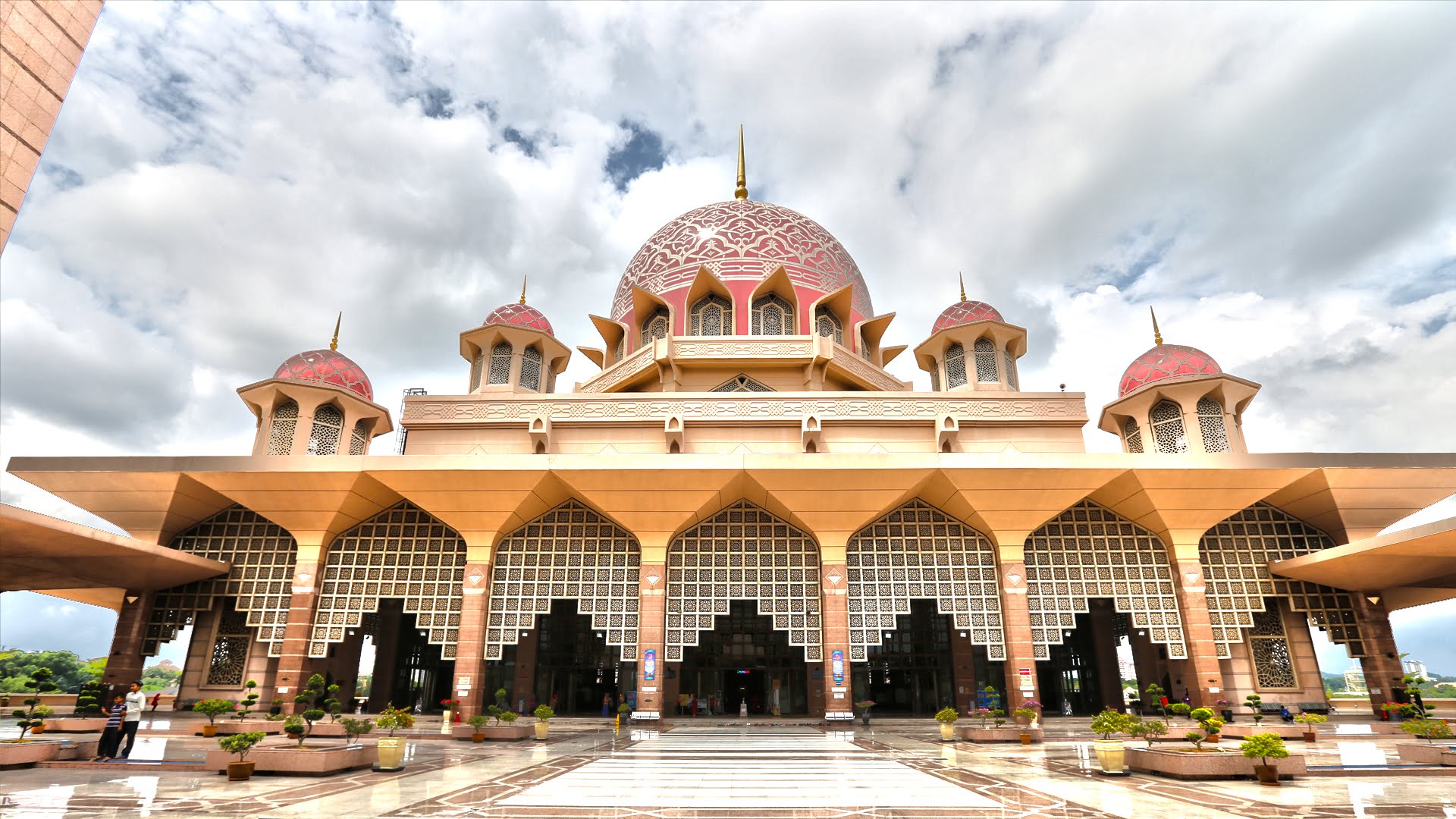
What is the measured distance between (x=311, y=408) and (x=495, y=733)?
1279 centimetres

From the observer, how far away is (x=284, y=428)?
77.3 feet

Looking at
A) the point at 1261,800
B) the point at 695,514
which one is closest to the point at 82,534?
the point at 695,514

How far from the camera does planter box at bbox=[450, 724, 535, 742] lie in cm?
1639

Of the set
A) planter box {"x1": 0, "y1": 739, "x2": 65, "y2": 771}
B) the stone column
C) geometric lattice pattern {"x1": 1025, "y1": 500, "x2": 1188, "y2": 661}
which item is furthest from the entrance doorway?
planter box {"x1": 0, "y1": 739, "x2": 65, "y2": 771}

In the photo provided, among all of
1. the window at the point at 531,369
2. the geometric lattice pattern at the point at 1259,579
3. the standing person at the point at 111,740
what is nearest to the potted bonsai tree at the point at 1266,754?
the geometric lattice pattern at the point at 1259,579

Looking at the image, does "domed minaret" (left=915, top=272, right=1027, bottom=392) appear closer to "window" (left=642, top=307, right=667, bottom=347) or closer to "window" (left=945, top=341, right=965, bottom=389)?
"window" (left=945, top=341, right=965, bottom=389)

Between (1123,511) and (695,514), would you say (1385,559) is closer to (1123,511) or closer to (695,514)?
(1123,511)

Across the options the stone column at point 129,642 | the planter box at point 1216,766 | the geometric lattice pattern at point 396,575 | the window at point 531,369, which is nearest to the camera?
the planter box at point 1216,766

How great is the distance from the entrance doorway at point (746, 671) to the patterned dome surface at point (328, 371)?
14.4m

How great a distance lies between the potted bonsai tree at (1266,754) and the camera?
31.8 ft

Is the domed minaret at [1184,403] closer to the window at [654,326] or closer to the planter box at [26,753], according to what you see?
the window at [654,326]

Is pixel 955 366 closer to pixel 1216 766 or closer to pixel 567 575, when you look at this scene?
pixel 567 575

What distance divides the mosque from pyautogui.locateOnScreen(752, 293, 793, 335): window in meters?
2.07

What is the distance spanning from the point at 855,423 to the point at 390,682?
19.1 meters
